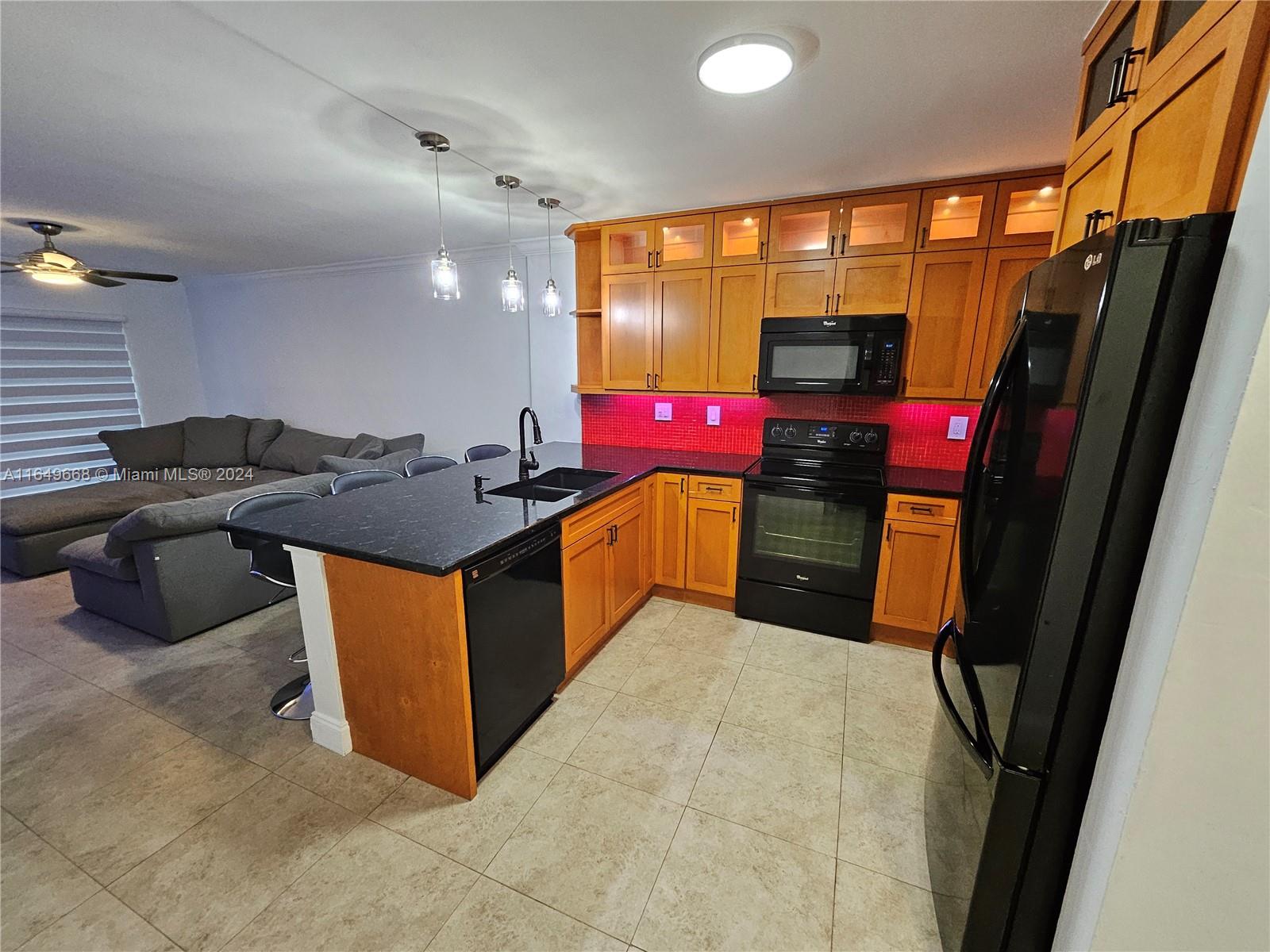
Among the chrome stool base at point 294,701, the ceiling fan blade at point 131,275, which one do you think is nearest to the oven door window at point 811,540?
the chrome stool base at point 294,701

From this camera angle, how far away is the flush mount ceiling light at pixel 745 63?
1.46 metres

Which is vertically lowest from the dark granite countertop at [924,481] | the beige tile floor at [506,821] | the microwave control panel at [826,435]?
the beige tile floor at [506,821]

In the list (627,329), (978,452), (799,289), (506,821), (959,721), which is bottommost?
(506,821)

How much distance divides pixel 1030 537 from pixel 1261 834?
538mm

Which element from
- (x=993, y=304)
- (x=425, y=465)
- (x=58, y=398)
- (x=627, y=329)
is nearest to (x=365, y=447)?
(x=425, y=465)

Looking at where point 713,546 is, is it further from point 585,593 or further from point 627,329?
point 627,329

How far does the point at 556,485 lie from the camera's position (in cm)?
288

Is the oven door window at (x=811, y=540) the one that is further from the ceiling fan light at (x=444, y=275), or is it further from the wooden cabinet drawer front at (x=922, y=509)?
the ceiling fan light at (x=444, y=275)

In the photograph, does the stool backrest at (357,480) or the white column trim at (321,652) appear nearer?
the white column trim at (321,652)

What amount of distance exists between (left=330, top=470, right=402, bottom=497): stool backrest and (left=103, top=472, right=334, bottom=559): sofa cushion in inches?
11.1

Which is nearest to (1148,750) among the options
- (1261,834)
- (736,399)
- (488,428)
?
(1261,834)

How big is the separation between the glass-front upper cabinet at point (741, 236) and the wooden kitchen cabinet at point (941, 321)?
0.85m

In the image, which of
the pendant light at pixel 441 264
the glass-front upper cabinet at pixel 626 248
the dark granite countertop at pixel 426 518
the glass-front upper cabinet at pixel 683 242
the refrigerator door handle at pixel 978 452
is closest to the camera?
the refrigerator door handle at pixel 978 452

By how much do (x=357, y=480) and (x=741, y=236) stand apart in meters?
2.75
